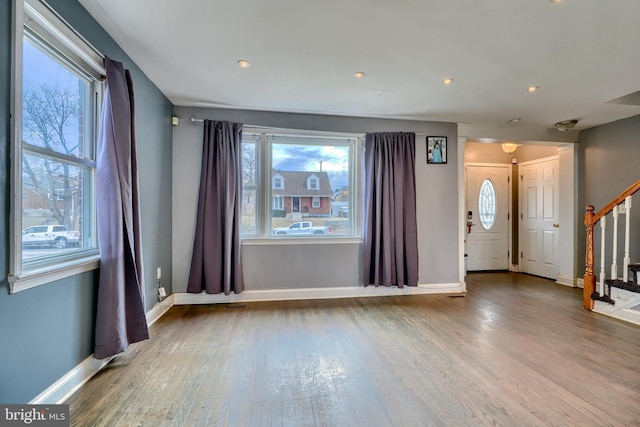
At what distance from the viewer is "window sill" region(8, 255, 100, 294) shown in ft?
4.65

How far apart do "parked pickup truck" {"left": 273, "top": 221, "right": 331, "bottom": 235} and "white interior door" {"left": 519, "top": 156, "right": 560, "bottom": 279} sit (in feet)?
13.4

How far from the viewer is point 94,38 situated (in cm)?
200

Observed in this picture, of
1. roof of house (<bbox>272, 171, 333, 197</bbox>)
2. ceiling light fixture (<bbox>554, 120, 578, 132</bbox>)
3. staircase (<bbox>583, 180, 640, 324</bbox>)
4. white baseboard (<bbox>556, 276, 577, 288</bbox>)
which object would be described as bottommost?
white baseboard (<bbox>556, 276, 577, 288</bbox>)

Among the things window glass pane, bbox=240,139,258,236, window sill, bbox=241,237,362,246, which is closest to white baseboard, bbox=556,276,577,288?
window sill, bbox=241,237,362,246

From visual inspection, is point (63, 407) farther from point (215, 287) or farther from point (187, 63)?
point (187, 63)

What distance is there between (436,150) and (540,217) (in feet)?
9.20

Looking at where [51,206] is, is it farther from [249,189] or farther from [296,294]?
[296,294]

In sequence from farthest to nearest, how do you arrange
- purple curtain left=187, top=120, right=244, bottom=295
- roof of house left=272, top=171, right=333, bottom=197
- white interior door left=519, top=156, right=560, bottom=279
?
1. white interior door left=519, top=156, right=560, bottom=279
2. roof of house left=272, top=171, right=333, bottom=197
3. purple curtain left=187, top=120, right=244, bottom=295

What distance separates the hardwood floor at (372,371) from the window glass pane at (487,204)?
2.45 metres

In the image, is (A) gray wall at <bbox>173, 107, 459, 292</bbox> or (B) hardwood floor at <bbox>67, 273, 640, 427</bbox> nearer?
(B) hardwood floor at <bbox>67, 273, 640, 427</bbox>

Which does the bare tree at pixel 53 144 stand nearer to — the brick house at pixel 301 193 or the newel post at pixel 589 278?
the brick house at pixel 301 193

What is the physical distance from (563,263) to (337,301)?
3.84m

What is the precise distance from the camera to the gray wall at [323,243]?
3562 millimetres

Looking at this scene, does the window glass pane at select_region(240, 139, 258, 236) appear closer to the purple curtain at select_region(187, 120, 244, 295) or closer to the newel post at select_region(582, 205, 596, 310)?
the purple curtain at select_region(187, 120, 244, 295)
